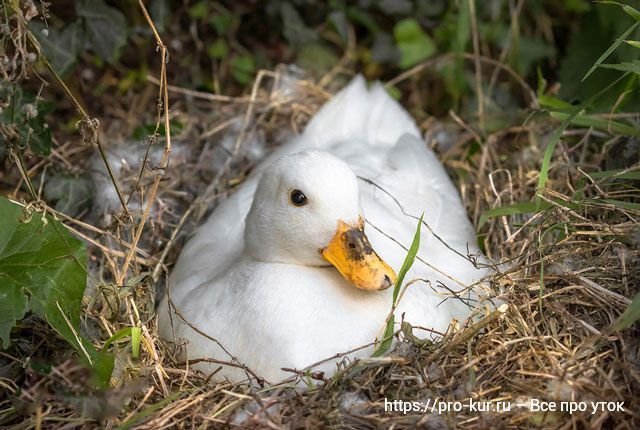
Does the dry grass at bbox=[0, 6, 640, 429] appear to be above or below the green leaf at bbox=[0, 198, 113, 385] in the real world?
below

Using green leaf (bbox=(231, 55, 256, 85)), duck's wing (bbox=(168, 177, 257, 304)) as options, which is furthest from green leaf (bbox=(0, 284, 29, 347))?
green leaf (bbox=(231, 55, 256, 85))

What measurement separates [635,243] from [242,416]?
1.39 m

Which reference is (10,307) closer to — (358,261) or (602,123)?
(358,261)

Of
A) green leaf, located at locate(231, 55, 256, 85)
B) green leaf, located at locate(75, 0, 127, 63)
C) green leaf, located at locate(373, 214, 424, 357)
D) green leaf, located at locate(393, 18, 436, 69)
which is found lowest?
green leaf, located at locate(373, 214, 424, 357)

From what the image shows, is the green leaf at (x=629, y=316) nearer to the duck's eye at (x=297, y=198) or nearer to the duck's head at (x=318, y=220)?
the duck's head at (x=318, y=220)

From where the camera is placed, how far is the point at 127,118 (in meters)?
4.34

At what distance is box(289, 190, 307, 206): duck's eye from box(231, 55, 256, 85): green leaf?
1855 mm

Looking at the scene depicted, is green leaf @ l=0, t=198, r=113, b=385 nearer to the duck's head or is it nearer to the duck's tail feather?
the duck's head

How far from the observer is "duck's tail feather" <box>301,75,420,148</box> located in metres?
3.98

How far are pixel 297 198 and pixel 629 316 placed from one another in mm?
1065

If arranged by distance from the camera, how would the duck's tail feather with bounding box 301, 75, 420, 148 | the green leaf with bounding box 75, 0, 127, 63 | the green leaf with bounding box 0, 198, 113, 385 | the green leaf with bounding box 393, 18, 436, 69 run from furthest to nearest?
the green leaf with bounding box 393, 18, 436, 69 < the duck's tail feather with bounding box 301, 75, 420, 148 < the green leaf with bounding box 75, 0, 127, 63 < the green leaf with bounding box 0, 198, 113, 385

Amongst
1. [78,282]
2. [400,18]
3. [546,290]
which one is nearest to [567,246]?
[546,290]

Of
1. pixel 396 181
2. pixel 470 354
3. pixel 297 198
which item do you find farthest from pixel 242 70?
pixel 470 354

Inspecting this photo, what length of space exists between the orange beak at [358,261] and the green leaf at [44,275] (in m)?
0.75
